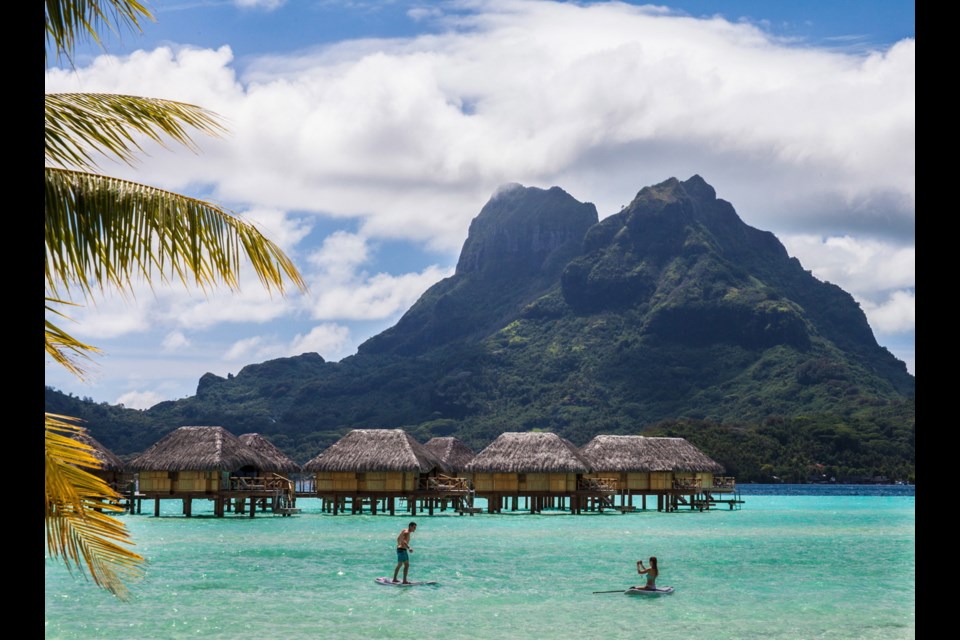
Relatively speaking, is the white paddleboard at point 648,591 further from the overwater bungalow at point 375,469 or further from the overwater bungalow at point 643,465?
the overwater bungalow at point 643,465

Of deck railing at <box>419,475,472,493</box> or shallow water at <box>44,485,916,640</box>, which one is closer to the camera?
shallow water at <box>44,485,916,640</box>

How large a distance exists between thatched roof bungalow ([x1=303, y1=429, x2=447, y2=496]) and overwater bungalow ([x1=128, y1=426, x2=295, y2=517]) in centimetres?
196

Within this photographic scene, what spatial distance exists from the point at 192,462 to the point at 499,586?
22.9 m

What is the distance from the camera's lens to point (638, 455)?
4934 cm

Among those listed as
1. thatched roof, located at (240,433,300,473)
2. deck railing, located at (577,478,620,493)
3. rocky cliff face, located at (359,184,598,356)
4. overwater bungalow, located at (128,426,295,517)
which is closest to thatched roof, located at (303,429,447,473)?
overwater bungalow, located at (128,426,295,517)

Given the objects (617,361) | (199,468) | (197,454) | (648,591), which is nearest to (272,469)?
(197,454)

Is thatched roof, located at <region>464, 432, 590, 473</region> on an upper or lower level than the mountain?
lower

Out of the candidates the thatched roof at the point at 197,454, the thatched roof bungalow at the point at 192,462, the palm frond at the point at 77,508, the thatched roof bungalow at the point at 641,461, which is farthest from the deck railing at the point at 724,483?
the palm frond at the point at 77,508

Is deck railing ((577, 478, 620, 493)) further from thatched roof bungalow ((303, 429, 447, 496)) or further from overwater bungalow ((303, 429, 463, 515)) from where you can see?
thatched roof bungalow ((303, 429, 447, 496))

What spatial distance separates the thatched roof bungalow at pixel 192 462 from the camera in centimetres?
4072

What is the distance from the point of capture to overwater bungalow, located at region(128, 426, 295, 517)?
134 feet

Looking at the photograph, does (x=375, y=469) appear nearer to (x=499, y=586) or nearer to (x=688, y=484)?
(x=688, y=484)

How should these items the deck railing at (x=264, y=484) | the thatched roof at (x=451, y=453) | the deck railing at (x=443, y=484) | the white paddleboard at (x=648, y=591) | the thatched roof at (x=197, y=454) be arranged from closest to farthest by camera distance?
the white paddleboard at (x=648, y=591)
the thatched roof at (x=197, y=454)
the deck railing at (x=264, y=484)
the deck railing at (x=443, y=484)
the thatched roof at (x=451, y=453)
